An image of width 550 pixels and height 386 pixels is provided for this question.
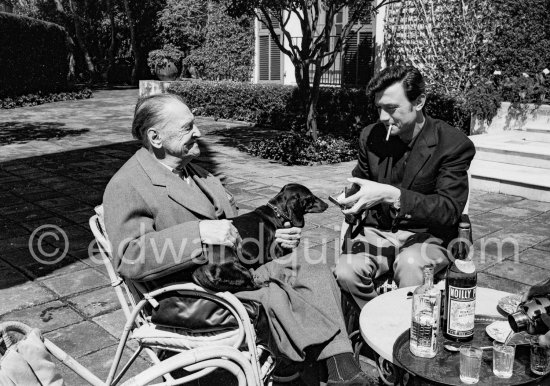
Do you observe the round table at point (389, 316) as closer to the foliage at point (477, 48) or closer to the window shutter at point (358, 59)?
the foliage at point (477, 48)

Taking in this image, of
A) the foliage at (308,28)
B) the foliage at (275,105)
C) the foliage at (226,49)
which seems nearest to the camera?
the foliage at (308,28)

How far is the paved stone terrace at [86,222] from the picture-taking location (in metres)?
3.90

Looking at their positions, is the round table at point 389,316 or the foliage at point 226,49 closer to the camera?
the round table at point 389,316

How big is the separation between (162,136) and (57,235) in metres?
3.43

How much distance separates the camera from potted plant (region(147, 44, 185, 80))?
19.4 m

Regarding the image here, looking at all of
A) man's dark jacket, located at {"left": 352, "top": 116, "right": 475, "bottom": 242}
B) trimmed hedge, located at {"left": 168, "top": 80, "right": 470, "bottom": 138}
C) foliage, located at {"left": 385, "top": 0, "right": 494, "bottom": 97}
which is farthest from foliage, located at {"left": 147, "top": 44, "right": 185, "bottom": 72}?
man's dark jacket, located at {"left": 352, "top": 116, "right": 475, "bottom": 242}

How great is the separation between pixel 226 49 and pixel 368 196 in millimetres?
15743

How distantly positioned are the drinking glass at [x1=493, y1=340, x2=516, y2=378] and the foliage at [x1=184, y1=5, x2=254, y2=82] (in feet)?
50.4

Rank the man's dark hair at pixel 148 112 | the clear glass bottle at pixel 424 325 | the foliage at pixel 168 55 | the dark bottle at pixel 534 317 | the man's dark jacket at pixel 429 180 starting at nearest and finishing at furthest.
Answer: the dark bottle at pixel 534 317, the clear glass bottle at pixel 424 325, the man's dark hair at pixel 148 112, the man's dark jacket at pixel 429 180, the foliage at pixel 168 55

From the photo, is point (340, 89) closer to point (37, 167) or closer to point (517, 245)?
point (37, 167)

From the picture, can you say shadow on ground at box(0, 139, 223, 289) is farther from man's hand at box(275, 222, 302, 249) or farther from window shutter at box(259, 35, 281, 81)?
window shutter at box(259, 35, 281, 81)

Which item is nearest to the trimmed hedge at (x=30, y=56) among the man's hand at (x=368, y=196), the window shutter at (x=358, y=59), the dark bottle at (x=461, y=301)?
the window shutter at (x=358, y=59)

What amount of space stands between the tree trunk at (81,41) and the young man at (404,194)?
82.4 ft

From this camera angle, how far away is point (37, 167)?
29.5ft
